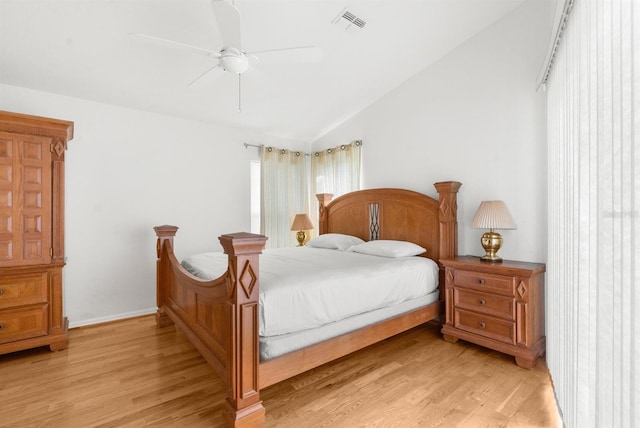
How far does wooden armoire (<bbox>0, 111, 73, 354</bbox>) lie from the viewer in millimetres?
2588

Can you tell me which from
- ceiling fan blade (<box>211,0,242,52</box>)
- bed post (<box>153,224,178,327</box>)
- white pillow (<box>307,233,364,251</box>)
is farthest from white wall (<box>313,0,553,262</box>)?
bed post (<box>153,224,178,327</box>)

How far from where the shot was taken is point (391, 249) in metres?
3.20

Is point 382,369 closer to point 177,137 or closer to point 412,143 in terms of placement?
point 412,143

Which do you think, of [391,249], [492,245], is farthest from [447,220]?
[391,249]

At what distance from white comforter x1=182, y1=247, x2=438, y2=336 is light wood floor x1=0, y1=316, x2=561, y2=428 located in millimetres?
492

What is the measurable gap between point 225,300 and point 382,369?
4.56 ft

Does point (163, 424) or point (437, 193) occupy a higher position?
point (437, 193)

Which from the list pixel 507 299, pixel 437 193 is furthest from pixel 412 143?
pixel 507 299

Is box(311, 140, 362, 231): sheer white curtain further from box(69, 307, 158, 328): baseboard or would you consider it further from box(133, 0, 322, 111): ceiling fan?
box(69, 307, 158, 328): baseboard

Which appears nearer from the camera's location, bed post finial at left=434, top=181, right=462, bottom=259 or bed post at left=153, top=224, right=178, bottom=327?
bed post finial at left=434, top=181, right=462, bottom=259

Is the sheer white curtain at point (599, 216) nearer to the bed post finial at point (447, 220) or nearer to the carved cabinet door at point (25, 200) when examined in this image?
the bed post finial at point (447, 220)

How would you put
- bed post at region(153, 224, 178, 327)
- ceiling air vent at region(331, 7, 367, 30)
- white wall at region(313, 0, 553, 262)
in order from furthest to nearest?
bed post at region(153, 224, 178, 327), white wall at region(313, 0, 553, 262), ceiling air vent at region(331, 7, 367, 30)

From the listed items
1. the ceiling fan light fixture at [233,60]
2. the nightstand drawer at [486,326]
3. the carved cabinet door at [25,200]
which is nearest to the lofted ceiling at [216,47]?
the ceiling fan light fixture at [233,60]

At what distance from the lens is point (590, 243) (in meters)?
1.37
